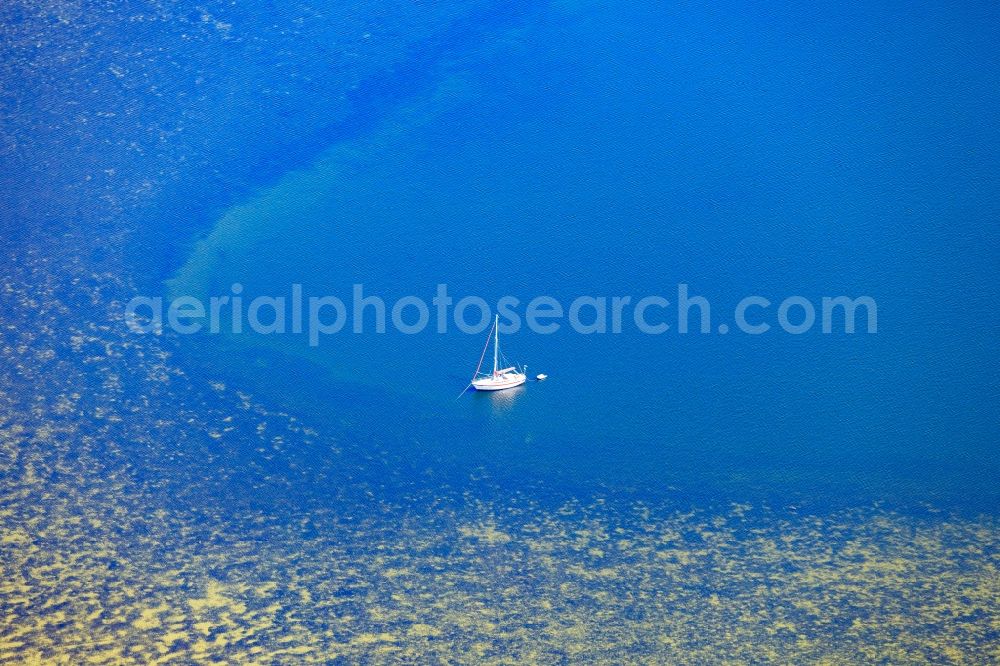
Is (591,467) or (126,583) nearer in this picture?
(126,583)

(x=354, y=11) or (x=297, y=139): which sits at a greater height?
(x=354, y=11)

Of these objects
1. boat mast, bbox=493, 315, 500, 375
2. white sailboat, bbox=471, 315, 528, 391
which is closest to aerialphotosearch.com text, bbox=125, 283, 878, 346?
boat mast, bbox=493, 315, 500, 375

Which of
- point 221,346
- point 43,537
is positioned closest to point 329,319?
point 221,346

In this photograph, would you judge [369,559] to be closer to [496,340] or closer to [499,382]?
[499,382]

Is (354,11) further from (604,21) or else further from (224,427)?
(224,427)

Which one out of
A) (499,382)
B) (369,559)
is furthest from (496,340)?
(369,559)

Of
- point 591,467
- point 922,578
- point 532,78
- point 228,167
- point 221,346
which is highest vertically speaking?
point 532,78

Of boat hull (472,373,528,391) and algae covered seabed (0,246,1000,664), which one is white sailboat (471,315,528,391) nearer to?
boat hull (472,373,528,391)
